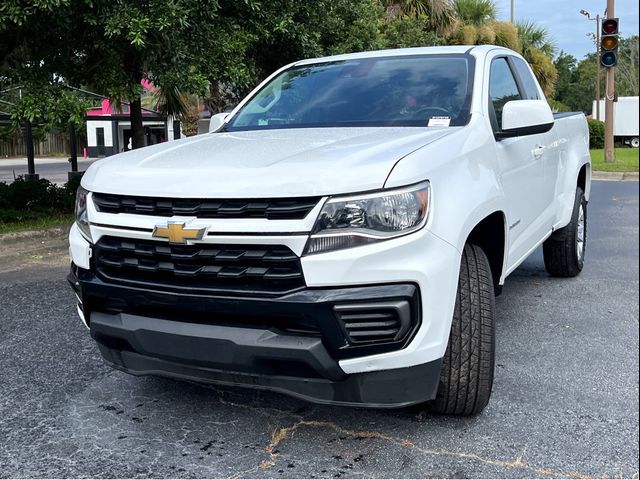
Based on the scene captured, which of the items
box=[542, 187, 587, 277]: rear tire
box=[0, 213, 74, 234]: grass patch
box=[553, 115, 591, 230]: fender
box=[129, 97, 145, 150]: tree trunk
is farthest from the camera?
box=[129, 97, 145, 150]: tree trunk

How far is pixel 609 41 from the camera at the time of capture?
14164 mm

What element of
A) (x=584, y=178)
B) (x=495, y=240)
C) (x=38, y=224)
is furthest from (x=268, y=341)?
(x=38, y=224)

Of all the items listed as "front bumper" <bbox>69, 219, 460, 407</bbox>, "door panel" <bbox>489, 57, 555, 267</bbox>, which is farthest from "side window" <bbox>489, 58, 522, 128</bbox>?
"front bumper" <bbox>69, 219, 460, 407</bbox>

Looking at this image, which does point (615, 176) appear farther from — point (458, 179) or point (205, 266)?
point (205, 266)

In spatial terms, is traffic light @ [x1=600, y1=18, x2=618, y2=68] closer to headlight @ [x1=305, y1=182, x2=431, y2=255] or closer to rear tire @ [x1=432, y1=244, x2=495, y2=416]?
rear tire @ [x1=432, y1=244, x2=495, y2=416]

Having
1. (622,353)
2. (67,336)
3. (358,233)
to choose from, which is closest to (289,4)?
(67,336)

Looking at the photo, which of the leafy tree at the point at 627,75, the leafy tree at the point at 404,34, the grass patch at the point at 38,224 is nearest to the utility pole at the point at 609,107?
the leafy tree at the point at 404,34

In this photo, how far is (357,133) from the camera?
3.38 metres

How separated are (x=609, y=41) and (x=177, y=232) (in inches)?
545

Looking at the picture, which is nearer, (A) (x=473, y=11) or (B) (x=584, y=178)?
(B) (x=584, y=178)

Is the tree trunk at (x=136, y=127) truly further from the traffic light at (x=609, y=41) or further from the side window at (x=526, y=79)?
the traffic light at (x=609, y=41)

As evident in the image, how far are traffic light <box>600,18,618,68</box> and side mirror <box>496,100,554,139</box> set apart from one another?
11817 millimetres

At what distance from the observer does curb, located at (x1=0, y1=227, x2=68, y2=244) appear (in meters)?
7.77

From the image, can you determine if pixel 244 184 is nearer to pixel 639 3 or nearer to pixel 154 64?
pixel 639 3
